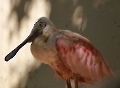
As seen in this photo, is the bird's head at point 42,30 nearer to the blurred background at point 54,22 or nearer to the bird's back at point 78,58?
the bird's back at point 78,58

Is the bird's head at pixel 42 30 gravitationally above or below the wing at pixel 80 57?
above

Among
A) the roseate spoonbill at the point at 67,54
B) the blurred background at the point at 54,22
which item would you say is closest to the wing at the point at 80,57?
the roseate spoonbill at the point at 67,54

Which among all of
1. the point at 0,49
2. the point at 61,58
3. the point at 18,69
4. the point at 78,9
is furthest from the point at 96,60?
the point at 0,49

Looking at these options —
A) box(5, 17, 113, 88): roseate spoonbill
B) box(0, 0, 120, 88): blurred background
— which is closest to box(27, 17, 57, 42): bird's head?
box(5, 17, 113, 88): roseate spoonbill

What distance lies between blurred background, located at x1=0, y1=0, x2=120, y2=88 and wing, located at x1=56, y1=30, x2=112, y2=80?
0.98 feet

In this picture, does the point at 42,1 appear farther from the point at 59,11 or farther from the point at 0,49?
the point at 0,49

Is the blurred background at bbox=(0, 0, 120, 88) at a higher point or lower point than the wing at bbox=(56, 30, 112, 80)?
higher

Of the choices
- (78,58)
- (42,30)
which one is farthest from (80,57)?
(42,30)

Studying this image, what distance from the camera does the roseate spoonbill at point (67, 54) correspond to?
1.55 m

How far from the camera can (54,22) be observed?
211 centimetres

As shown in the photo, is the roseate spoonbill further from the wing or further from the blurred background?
the blurred background

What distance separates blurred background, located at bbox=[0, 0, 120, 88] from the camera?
6.28ft

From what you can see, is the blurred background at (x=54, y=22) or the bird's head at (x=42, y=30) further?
the blurred background at (x=54, y=22)

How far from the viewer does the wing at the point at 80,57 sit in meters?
1.56
